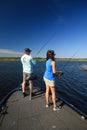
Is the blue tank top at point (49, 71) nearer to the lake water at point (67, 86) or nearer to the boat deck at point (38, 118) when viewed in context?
the boat deck at point (38, 118)

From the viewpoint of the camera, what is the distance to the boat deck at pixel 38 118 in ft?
13.7

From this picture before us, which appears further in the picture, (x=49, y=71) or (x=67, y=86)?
(x=67, y=86)

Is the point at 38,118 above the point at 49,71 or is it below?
below

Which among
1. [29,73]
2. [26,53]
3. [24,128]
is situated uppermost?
[26,53]

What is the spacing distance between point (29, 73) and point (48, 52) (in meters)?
1.93

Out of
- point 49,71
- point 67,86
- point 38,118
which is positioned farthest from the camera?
point 67,86

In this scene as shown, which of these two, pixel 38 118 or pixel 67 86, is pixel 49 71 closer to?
pixel 38 118

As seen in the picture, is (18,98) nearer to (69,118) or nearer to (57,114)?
(57,114)

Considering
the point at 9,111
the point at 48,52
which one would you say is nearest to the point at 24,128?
the point at 9,111

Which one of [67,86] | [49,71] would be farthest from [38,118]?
[67,86]

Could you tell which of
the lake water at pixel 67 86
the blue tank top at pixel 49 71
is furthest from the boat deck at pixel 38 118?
the lake water at pixel 67 86

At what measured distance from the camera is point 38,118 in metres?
4.72

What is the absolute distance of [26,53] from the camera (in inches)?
254

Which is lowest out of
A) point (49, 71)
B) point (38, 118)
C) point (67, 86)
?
point (67, 86)
